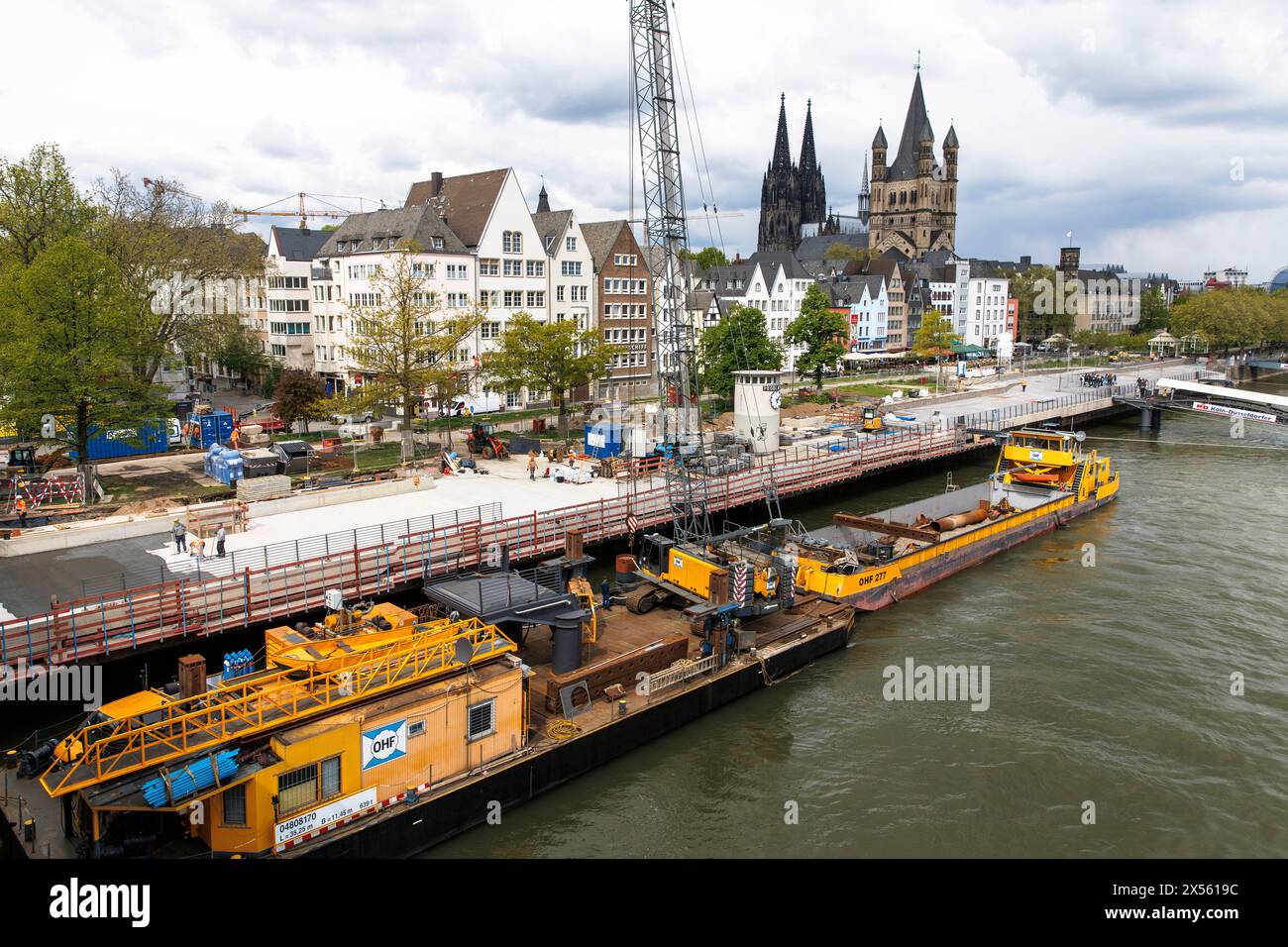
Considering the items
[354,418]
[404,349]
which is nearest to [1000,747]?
[404,349]

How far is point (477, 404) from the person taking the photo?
71.8 meters

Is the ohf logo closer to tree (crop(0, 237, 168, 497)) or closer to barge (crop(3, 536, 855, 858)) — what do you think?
→ barge (crop(3, 536, 855, 858))

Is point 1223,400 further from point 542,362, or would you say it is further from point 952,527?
point 542,362

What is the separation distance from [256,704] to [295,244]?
259 feet

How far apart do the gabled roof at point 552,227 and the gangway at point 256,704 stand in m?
60.6

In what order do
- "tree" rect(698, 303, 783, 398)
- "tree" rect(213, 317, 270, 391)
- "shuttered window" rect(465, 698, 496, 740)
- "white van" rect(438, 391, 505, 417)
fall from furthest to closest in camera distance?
1. "tree" rect(213, 317, 270, 391)
2. "tree" rect(698, 303, 783, 398)
3. "white van" rect(438, 391, 505, 417)
4. "shuttered window" rect(465, 698, 496, 740)

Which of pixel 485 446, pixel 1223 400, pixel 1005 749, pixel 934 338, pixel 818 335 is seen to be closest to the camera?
pixel 1005 749

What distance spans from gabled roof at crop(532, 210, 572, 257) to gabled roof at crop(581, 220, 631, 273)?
119 inches

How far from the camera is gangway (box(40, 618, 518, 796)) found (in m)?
16.2

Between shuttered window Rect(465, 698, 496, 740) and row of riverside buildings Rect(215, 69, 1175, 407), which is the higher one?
row of riverside buildings Rect(215, 69, 1175, 407)

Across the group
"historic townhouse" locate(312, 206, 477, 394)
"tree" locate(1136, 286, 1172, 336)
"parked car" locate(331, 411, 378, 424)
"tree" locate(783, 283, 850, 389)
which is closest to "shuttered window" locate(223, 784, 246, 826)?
"parked car" locate(331, 411, 378, 424)

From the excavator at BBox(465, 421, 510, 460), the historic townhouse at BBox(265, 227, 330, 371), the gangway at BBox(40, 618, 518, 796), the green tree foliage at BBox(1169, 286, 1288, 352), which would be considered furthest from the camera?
the green tree foliage at BBox(1169, 286, 1288, 352)

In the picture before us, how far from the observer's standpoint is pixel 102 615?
85.9 feet
